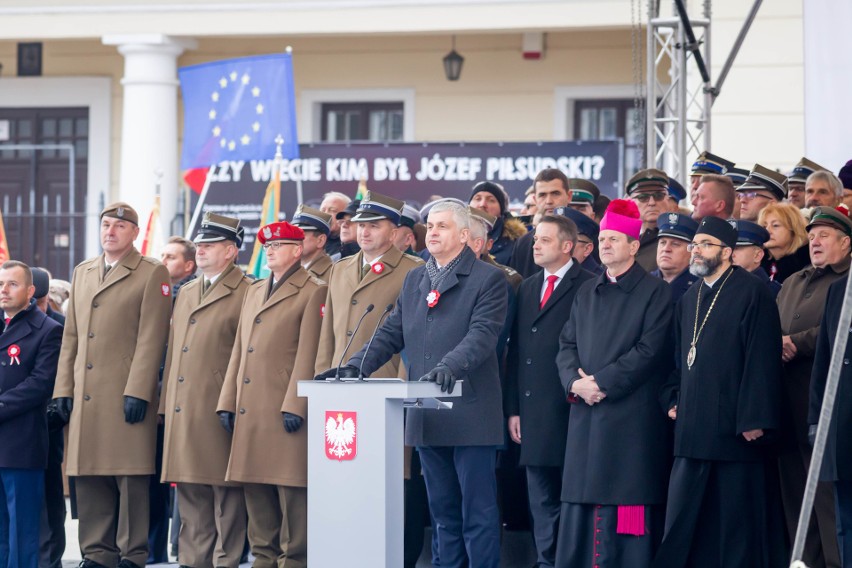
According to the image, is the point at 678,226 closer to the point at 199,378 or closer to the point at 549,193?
the point at 549,193

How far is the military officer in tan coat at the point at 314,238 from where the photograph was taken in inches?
334

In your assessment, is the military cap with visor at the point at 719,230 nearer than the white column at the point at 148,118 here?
Yes

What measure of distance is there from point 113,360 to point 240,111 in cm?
504

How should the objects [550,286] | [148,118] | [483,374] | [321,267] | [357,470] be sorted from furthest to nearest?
[148,118] < [321,267] < [550,286] < [483,374] < [357,470]

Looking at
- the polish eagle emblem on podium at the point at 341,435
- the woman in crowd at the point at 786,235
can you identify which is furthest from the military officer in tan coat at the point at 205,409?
the woman in crowd at the point at 786,235

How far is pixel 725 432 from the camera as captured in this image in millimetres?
6852

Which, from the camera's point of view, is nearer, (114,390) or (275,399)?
(275,399)

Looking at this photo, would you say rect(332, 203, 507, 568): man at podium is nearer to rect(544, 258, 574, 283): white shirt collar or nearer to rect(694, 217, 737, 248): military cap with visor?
rect(544, 258, 574, 283): white shirt collar

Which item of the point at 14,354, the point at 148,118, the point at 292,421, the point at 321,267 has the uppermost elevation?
the point at 148,118

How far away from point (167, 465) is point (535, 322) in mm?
2216

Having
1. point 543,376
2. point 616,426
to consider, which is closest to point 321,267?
point 543,376

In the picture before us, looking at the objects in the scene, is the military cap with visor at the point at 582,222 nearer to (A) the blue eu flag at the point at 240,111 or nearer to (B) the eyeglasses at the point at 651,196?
(B) the eyeglasses at the point at 651,196

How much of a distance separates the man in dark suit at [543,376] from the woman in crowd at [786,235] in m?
1.06

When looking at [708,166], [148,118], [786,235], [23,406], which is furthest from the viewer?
[148,118]
